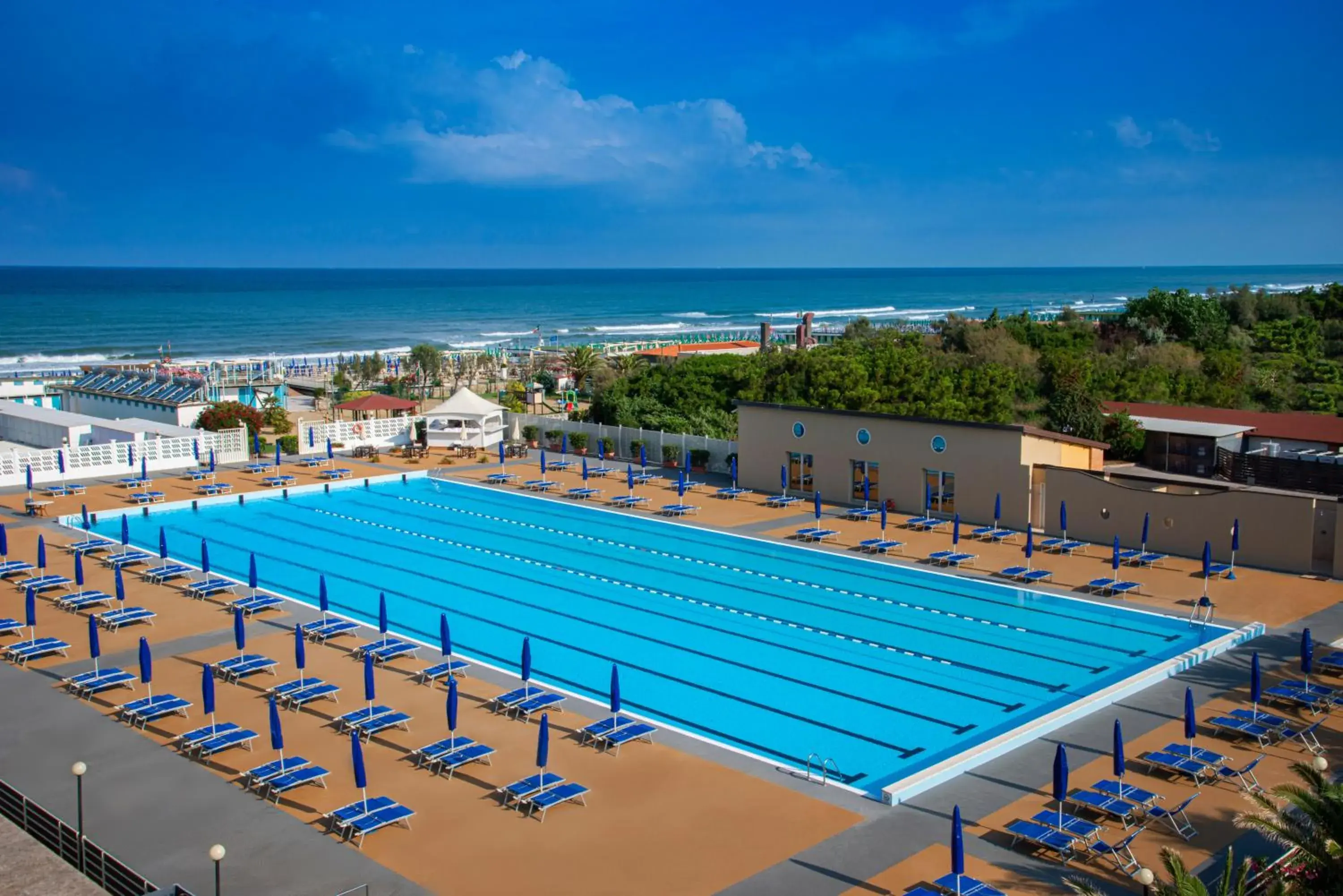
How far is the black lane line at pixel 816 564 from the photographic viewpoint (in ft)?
62.3

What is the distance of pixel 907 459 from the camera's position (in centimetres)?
A: 2691

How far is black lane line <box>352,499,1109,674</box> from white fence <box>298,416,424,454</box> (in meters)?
12.9

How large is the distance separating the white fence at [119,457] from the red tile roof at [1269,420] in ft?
84.7

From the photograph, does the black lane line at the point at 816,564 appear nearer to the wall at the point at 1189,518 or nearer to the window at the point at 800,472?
the wall at the point at 1189,518

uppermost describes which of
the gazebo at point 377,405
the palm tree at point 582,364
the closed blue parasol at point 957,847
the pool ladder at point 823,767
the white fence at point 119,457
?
the palm tree at point 582,364

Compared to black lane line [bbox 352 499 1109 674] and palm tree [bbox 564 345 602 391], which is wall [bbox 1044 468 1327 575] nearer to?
black lane line [bbox 352 499 1109 674]

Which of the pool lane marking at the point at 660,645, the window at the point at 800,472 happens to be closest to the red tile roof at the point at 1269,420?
the window at the point at 800,472

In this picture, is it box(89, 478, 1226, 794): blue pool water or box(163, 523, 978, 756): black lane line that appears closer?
box(163, 523, 978, 756): black lane line

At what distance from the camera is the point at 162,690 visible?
615 inches

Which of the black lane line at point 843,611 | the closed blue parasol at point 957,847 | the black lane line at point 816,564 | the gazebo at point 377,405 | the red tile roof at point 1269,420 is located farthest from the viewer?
the gazebo at point 377,405

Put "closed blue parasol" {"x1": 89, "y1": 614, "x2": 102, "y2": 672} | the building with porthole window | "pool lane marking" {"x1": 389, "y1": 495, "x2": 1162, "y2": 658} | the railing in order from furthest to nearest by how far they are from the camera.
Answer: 1. the building with porthole window
2. "pool lane marking" {"x1": 389, "y1": 495, "x2": 1162, "y2": 658}
3. "closed blue parasol" {"x1": 89, "y1": 614, "x2": 102, "y2": 672}
4. the railing

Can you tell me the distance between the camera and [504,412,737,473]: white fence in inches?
1304

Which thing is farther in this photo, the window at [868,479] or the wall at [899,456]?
the window at [868,479]

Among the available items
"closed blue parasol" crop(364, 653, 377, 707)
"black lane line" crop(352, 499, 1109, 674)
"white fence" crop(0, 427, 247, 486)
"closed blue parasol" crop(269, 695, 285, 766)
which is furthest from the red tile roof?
"white fence" crop(0, 427, 247, 486)
